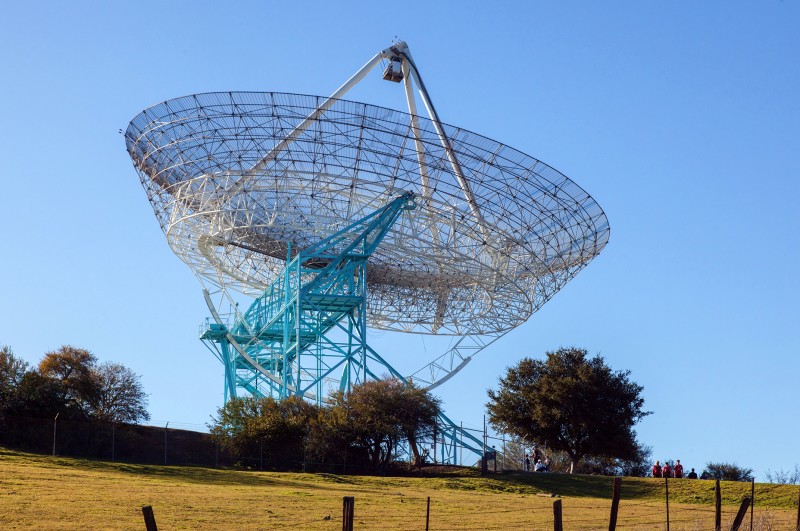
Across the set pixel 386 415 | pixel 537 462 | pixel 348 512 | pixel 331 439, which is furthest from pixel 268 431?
pixel 348 512

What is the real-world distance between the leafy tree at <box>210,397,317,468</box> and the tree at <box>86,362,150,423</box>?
1116 centimetres

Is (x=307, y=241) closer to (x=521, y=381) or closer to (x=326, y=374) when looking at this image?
(x=326, y=374)

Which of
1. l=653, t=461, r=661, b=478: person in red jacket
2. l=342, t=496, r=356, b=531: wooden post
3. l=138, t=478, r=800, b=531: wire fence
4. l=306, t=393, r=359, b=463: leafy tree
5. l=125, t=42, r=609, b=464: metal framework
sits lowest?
l=138, t=478, r=800, b=531: wire fence

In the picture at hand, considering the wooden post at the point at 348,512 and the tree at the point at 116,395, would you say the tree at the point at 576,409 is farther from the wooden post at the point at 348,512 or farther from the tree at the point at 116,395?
the wooden post at the point at 348,512

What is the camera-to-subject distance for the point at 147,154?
181 feet

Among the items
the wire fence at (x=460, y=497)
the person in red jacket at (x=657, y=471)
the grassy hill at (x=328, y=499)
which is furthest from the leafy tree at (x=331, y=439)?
the person in red jacket at (x=657, y=471)

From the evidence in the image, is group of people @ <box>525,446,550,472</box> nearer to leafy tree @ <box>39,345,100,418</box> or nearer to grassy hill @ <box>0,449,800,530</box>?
grassy hill @ <box>0,449,800,530</box>

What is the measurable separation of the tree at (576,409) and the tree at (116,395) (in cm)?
2173

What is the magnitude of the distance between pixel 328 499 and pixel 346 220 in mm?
24662

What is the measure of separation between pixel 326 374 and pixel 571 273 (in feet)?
49.3

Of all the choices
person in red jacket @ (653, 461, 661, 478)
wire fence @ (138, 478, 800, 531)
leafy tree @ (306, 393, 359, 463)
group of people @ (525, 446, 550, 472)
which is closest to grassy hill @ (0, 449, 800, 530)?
wire fence @ (138, 478, 800, 531)

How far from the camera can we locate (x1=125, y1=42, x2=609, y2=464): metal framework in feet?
169

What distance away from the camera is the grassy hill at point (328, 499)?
30094mm

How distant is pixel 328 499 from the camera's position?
1491 inches
